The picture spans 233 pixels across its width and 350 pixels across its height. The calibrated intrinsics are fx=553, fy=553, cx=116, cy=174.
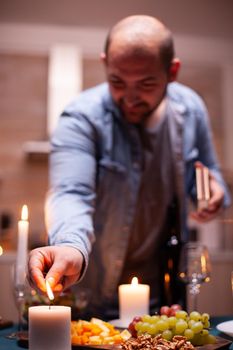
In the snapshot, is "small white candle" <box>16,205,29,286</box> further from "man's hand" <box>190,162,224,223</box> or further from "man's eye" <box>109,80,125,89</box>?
"man's hand" <box>190,162,224,223</box>

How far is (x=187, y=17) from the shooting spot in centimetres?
363

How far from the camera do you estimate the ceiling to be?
11.5 ft

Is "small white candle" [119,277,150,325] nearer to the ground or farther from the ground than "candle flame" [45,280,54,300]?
nearer to the ground

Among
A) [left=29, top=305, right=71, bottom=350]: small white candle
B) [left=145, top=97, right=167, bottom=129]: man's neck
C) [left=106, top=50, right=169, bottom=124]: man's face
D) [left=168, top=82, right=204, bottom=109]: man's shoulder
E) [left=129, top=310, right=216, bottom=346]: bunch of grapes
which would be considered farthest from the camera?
[left=168, top=82, right=204, bottom=109]: man's shoulder

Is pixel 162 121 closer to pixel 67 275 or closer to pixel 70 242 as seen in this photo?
pixel 70 242

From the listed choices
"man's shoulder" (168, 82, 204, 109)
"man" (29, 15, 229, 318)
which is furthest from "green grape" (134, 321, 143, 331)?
"man's shoulder" (168, 82, 204, 109)

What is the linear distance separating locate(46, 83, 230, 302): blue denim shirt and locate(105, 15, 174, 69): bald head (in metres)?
0.23

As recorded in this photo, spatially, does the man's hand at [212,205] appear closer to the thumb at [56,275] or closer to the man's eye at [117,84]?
the man's eye at [117,84]

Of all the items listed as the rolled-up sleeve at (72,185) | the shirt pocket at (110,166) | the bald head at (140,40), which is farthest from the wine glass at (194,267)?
the bald head at (140,40)

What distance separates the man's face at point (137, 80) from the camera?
1.50 m

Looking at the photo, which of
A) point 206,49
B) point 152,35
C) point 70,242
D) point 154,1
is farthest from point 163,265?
point 206,49

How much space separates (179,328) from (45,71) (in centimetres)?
288

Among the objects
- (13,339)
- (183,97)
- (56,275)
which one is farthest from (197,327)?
(183,97)

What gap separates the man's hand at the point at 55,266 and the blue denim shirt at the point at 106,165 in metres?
0.41
